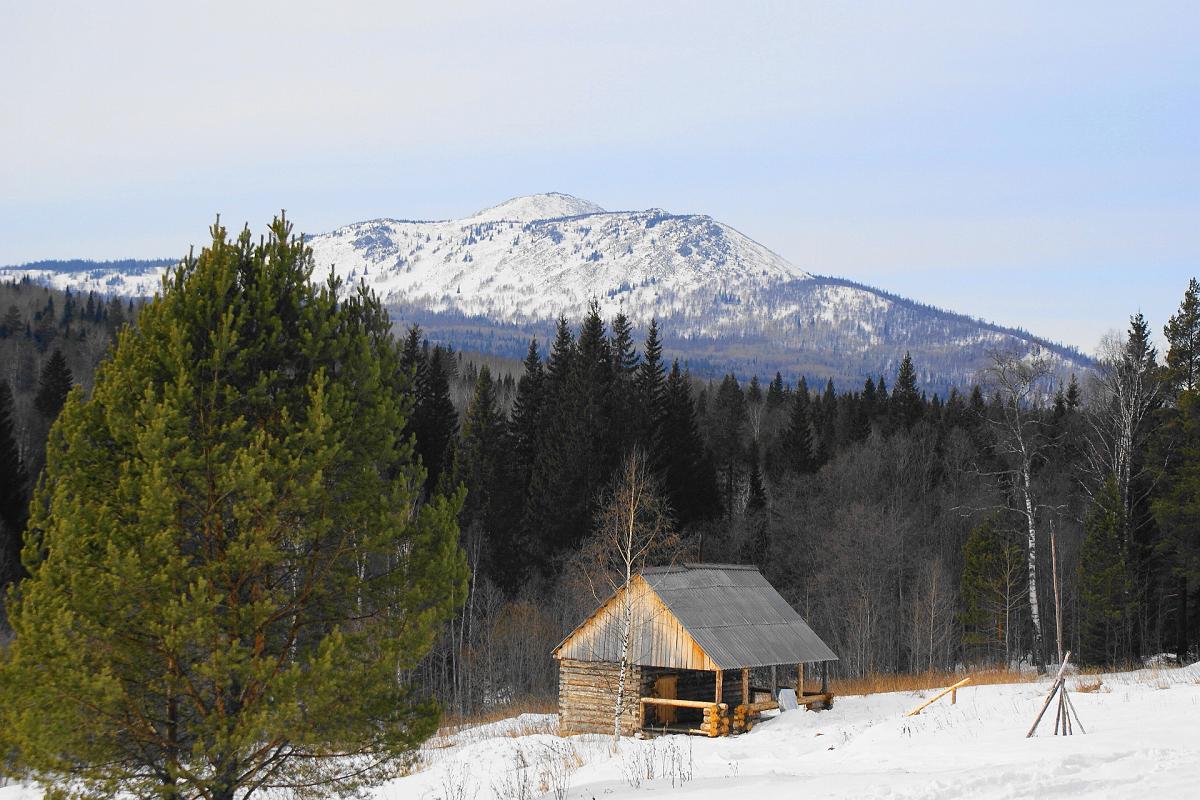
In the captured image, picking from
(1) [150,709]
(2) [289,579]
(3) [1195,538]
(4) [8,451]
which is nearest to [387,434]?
(2) [289,579]

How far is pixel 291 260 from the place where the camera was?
588 inches

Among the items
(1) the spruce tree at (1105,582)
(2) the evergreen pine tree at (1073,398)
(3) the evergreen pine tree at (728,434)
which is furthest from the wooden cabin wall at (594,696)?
(2) the evergreen pine tree at (1073,398)

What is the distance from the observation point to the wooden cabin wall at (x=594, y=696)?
31.2m

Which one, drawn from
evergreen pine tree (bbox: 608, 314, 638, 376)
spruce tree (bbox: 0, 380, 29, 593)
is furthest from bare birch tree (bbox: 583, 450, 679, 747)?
spruce tree (bbox: 0, 380, 29, 593)

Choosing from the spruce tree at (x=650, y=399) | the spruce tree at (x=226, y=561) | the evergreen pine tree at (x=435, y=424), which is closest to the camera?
the spruce tree at (x=226, y=561)

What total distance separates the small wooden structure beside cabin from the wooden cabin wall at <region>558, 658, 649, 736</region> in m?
0.03

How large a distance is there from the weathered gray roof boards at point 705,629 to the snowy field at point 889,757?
79.5 inches

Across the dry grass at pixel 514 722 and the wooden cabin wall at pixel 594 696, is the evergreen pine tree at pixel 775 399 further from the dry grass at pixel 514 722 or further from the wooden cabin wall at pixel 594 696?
the wooden cabin wall at pixel 594 696

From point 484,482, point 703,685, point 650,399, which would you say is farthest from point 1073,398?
point 703,685

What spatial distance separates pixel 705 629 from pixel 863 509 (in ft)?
113

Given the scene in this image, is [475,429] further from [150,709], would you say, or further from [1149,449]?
[150,709]

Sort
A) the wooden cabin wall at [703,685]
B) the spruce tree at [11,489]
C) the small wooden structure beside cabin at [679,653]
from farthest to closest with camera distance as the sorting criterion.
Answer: the spruce tree at [11,489], the wooden cabin wall at [703,685], the small wooden structure beside cabin at [679,653]

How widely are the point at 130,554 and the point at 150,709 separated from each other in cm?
232

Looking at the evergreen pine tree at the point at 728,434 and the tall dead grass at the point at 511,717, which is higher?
the evergreen pine tree at the point at 728,434
